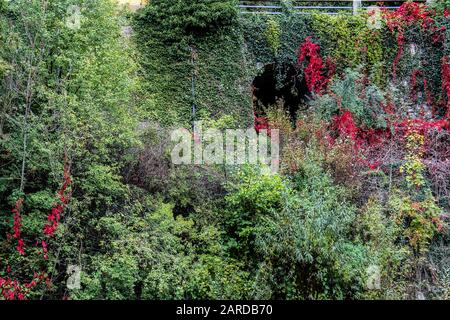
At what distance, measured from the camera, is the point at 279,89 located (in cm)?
1502

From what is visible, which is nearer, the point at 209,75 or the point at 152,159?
the point at 152,159

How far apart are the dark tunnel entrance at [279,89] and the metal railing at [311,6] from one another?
5.29 ft

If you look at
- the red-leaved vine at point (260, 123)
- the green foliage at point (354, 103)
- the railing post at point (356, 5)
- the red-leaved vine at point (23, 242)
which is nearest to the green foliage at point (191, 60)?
the red-leaved vine at point (260, 123)

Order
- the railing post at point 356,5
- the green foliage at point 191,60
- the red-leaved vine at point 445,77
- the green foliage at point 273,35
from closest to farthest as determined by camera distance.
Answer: the green foliage at point 191,60 < the red-leaved vine at point 445,77 < the green foliage at point 273,35 < the railing post at point 356,5

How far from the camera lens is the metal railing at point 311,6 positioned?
1440cm

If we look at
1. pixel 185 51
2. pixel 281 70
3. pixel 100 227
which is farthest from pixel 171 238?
pixel 281 70

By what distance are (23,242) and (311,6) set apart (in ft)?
35.1

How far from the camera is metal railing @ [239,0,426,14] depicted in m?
14.4

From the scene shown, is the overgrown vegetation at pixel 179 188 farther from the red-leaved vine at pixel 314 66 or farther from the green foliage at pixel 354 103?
the red-leaved vine at pixel 314 66

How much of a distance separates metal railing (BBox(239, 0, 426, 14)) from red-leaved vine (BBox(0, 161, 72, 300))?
26.9 feet

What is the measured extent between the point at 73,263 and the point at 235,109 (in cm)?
641

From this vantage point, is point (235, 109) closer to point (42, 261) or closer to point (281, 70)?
point (281, 70)

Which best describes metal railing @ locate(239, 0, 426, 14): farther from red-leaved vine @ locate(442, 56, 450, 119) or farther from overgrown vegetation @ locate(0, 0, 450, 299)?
red-leaved vine @ locate(442, 56, 450, 119)

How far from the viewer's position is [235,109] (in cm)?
1306
